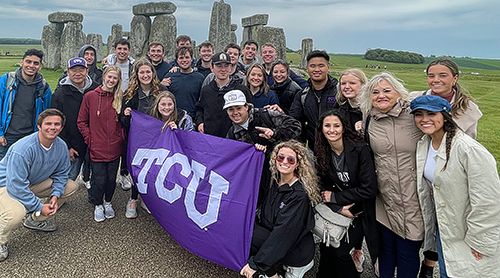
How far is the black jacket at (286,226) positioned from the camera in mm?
3260

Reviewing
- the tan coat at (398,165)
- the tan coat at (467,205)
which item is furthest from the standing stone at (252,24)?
the tan coat at (467,205)

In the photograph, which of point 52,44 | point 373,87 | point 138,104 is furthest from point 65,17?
point 373,87

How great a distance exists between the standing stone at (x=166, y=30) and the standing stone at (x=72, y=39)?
7865 millimetres

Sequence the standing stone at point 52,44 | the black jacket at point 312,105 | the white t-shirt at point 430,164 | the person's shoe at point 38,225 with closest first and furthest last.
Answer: the white t-shirt at point 430,164 < the black jacket at point 312,105 < the person's shoe at point 38,225 < the standing stone at point 52,44

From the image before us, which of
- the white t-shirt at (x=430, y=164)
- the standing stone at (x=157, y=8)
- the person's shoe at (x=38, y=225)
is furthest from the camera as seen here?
the standing stone at (x=157, y=8)

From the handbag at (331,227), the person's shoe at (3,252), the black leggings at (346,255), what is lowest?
the person's shoe at (3,252)

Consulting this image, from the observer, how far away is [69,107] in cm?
520

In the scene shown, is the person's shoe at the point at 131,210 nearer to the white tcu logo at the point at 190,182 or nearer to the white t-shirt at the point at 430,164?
the white tcu logo at the point at 190,182

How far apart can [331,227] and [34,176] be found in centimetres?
405

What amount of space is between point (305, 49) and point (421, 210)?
2471 centimetres

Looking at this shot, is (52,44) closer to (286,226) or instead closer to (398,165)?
(286,226)

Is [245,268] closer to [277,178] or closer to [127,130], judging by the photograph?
[277,178]

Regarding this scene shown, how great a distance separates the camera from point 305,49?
86.1 ft

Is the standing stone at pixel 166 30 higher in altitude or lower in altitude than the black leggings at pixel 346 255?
higher
